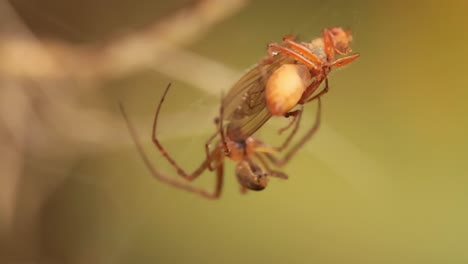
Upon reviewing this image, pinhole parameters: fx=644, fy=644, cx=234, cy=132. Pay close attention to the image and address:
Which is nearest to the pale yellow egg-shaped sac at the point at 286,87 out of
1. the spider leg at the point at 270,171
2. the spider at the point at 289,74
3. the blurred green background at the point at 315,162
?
the spider at the point at 289,74

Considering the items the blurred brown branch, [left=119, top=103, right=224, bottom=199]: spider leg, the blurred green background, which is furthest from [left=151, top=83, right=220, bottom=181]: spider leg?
the blurred brown branch

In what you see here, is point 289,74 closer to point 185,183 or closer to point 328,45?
point 328,45

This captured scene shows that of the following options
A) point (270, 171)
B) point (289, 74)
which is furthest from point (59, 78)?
point (289, 74)

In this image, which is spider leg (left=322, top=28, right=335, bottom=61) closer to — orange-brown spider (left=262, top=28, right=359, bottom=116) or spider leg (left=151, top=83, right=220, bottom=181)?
orange-brown spider (left=262, top=28, right=359, bottom=116)

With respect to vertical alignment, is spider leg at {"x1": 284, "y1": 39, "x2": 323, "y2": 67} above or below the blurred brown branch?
below

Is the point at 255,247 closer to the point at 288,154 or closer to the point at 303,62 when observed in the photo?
the point at 288,154

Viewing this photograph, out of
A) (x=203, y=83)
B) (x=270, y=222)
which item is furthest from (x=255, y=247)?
(x=203, y=83)
